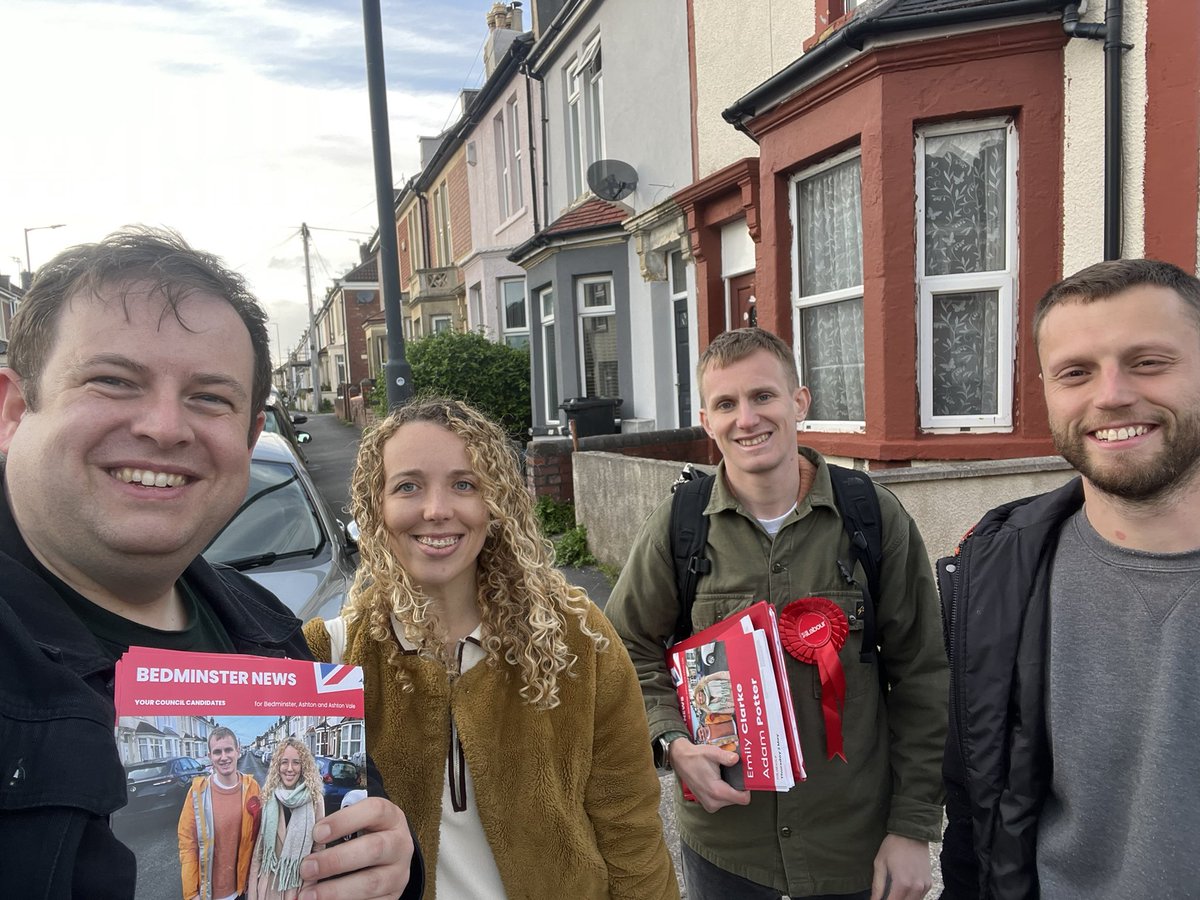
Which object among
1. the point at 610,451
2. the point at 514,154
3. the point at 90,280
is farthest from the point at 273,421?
the point at 90,280

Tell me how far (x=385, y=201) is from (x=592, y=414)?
552cm

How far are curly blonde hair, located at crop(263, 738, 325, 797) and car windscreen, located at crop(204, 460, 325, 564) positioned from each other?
327 centimetres

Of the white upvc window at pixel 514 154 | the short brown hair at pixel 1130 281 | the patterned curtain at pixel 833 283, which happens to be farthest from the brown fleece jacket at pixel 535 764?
the white upvc window at pixel 514 154

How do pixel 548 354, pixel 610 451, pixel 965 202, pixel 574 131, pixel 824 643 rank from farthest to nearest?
pixel 548 354
pixel 574 131
pixel 610 451
pixel 965 202
pixel 824 643

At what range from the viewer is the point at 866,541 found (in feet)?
6.98

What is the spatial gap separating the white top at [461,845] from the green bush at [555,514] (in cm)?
701

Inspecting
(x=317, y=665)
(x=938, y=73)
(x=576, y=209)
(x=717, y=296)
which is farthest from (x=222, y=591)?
(x=576, y=209)

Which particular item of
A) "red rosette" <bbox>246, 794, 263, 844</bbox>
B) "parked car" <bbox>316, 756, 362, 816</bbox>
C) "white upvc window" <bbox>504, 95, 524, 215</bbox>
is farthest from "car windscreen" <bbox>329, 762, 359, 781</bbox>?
"white upvc window" <bbox>504, 95, 524, 215</bbox>

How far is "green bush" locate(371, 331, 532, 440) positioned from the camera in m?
14.0

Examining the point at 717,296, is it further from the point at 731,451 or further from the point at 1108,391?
the point at 1108,391

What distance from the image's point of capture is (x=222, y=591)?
1377 mm

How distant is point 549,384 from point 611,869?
12.1 meters

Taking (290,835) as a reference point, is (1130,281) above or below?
above

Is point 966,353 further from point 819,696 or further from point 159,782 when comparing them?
point 159,782
